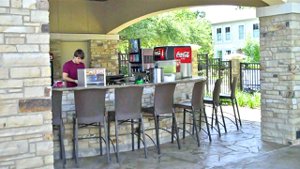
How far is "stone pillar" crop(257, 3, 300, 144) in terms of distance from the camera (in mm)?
6039

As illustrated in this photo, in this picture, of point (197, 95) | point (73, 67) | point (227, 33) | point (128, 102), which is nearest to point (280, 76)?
point (197, 95)

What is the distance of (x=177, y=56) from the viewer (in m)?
7.66

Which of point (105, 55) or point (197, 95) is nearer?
point (197, 95)

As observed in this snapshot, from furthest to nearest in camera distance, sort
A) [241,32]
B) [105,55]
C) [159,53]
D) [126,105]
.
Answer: [241,32]
[105,55]
[159,53]
[126,105]

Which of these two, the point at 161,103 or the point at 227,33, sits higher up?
the point at 227,33

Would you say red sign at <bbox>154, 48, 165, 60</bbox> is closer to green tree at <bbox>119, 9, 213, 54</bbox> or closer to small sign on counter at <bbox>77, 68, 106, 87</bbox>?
small sign on counter at <bbox>77, 68, 106, 87</bbox>

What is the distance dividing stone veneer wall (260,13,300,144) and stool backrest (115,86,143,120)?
2.27m

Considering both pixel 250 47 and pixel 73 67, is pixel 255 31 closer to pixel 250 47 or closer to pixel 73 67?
pixel 250 47

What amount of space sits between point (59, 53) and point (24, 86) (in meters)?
6.62

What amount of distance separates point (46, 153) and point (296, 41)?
4204 mm

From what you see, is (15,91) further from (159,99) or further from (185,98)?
(185,98)

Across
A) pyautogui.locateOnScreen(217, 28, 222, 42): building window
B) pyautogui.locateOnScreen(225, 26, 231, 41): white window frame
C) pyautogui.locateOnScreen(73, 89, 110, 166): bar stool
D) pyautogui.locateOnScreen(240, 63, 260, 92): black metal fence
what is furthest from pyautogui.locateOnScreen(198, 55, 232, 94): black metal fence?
pyautogui.locateOnScreen(217, 28, 222, 42): building window

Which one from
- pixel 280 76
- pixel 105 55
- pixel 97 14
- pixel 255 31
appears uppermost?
pixel 255 31

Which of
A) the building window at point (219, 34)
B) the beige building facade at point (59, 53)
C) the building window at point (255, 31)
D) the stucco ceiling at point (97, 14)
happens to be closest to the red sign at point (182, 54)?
the beige building facade at point (59, 53)
